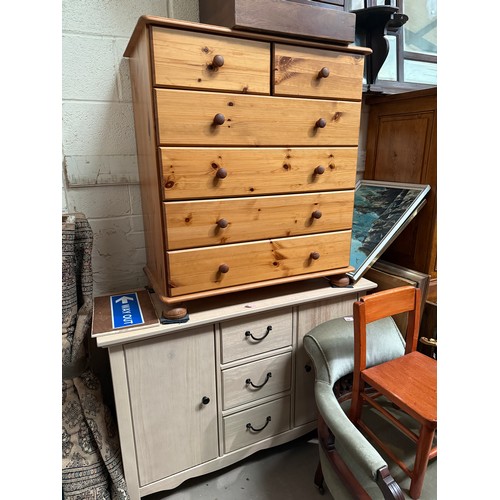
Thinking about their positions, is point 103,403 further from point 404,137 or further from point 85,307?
point 404,137

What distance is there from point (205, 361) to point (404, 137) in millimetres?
1349

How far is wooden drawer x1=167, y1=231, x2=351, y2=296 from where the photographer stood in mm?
1136

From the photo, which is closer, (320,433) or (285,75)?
(285,75)

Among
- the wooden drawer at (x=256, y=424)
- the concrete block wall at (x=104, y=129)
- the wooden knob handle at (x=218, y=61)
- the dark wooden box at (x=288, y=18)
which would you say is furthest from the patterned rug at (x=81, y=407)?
the dark wooden box at (x=288, y=18)

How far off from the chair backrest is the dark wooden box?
851 millimetres

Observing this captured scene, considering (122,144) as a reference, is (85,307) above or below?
below

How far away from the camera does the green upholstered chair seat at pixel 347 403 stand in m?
1.04

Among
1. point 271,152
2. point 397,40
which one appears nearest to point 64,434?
point 271,152

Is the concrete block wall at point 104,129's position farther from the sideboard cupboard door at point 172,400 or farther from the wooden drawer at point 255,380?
the wooden drawer at point 255,380

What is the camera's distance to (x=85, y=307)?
1.26m

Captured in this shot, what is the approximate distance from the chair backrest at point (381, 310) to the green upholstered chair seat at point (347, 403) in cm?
11

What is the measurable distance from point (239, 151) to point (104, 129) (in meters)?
0.61
